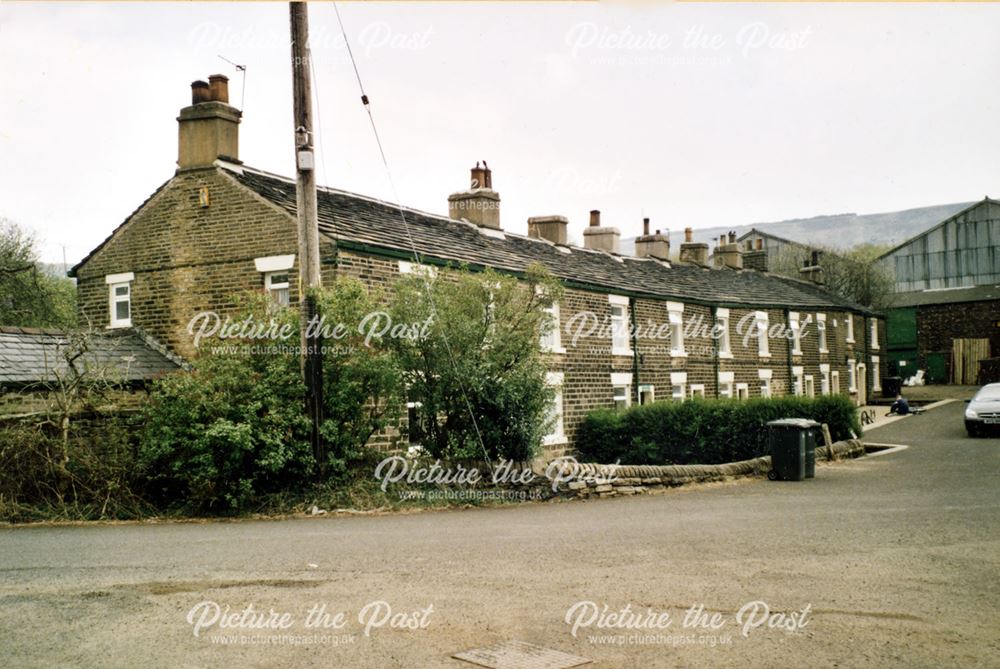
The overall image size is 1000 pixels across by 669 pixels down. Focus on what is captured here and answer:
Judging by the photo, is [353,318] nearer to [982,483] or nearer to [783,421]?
[783,421]

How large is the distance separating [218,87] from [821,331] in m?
31.1

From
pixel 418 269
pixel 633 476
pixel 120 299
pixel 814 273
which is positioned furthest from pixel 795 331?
pixel 120 299

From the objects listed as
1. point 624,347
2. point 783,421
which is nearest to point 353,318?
point 783,421

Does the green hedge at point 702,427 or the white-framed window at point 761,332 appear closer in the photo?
the green hedge at point 702,427

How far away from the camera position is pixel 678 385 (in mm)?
30812

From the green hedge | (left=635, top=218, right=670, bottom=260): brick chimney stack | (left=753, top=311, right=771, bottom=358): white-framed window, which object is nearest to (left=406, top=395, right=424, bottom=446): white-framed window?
the green hedge

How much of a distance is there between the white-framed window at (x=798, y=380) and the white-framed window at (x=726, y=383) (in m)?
5.65

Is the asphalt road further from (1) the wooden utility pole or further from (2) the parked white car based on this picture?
(2) the parked white car

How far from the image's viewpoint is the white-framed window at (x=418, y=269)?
16688 mm

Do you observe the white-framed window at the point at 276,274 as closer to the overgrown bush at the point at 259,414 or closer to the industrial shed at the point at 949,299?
the overgrown bush at the point at 259,414

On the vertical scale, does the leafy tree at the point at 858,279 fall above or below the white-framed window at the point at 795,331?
above

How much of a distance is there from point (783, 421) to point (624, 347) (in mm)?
9680

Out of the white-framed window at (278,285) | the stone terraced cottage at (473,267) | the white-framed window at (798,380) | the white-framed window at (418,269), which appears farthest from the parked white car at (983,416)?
the white-framed window at (278,285)

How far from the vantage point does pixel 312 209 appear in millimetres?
14719
